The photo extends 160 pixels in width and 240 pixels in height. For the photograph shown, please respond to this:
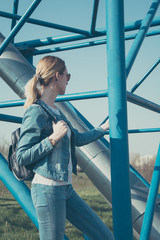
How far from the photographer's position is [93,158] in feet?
10.5

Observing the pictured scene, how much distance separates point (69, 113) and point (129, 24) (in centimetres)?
146

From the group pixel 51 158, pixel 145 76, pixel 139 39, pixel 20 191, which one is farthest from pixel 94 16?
pixel 51 158

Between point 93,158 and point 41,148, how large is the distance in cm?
179

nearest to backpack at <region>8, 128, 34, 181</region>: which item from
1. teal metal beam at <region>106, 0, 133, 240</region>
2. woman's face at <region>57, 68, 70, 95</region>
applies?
woman's face at <region>57, 68, 70, 95</region>

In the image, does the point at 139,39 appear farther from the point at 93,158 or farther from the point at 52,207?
the point at 52,207

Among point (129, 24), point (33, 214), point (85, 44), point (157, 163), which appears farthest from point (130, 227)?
point (85, 44)

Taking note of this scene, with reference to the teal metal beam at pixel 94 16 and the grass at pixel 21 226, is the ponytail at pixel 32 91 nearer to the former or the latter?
the teal metal beam at pixel 94 16

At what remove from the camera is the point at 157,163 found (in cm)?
210

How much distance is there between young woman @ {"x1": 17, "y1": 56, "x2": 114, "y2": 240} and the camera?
1.46m

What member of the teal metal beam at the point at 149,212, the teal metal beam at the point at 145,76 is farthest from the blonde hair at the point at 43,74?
the teal metal beam at the point at 145,76

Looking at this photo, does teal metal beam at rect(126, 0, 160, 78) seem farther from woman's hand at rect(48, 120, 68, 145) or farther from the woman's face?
woman's hand at rect(48, 120, 68, 145)

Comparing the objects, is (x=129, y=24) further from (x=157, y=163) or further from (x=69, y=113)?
(x=157, y=163)

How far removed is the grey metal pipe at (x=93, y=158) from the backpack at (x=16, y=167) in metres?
1.54

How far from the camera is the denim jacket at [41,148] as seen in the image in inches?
57.3
